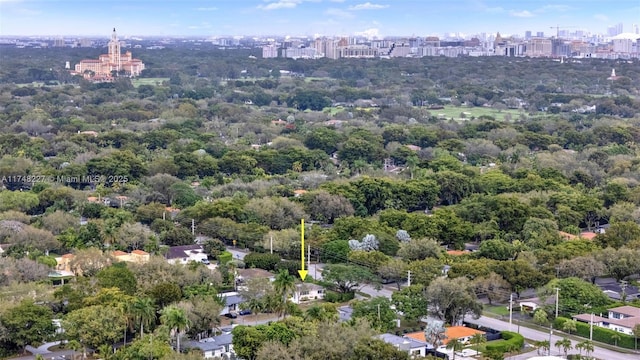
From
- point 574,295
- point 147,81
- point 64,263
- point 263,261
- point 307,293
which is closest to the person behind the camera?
point 574,295

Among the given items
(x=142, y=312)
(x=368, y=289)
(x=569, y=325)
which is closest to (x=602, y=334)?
(x=569, y=325)

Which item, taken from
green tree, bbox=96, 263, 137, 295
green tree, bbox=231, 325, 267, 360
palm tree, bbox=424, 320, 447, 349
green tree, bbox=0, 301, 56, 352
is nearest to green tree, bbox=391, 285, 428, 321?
palm tree, bbox=424, 320, 447, 349

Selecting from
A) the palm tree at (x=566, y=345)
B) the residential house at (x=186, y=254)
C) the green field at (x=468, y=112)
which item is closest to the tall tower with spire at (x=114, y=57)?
the green field at (x=468, y=112)

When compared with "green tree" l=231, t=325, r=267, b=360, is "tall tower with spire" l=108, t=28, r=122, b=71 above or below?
above

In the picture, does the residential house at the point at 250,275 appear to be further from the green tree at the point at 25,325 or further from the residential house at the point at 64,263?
the green tree at the point at 25,325

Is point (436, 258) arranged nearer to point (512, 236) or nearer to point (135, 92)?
point (512, 236)

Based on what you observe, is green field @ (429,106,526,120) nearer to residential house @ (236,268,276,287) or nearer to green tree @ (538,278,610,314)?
residential house @ (236,268,276,287)

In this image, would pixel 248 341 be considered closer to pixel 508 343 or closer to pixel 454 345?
pixel 454 345
